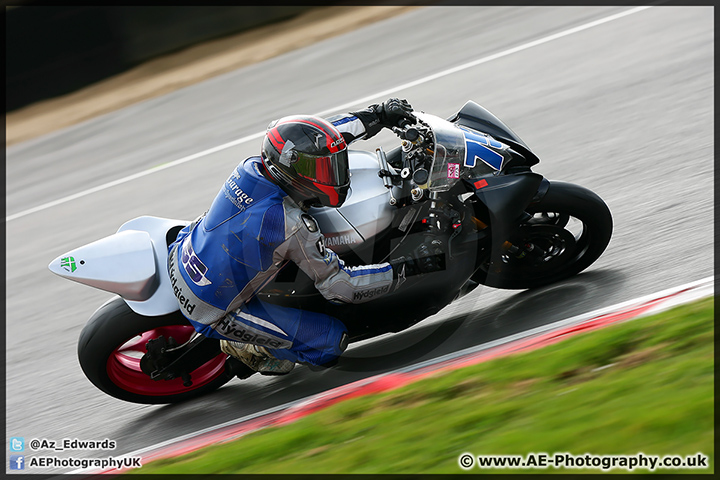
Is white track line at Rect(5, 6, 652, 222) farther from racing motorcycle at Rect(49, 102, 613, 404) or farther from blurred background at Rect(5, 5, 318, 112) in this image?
racing motorcycle at Rect(49, 102, 613, 404)

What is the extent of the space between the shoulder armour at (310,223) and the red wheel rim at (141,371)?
128 cm

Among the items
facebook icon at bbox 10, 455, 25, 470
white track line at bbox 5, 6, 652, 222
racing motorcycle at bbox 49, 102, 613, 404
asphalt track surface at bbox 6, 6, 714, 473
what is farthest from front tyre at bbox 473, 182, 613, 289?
white track line at bbox 5, 6, 652, 222

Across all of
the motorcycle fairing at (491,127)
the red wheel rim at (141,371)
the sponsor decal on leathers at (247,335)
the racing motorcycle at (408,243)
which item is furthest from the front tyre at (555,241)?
the red wheel rim at (141,371)

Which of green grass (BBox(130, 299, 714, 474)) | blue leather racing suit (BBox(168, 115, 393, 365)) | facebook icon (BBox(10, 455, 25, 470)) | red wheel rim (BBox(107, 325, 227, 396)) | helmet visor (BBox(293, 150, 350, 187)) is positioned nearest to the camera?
green grass (BBox(130, 299, 714, 474))

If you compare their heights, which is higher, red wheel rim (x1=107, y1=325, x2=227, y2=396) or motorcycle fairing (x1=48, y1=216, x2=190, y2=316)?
motorcycle fairing (x1=48, y1=216, x2=190, y2=316)

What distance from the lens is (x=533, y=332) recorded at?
4.36 metres

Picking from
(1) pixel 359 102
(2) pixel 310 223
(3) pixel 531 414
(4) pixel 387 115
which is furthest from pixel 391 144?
(3) pixel 531 414

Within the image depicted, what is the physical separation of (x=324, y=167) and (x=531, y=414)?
1.57 m

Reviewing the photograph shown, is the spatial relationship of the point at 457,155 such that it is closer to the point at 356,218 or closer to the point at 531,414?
the point at 356,218

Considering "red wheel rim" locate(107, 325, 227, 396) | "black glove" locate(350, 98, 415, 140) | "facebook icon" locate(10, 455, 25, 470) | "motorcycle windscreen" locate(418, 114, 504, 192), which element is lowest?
"facebook icon" locate(10, 455, 25, 470)

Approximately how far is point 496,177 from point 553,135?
9.40 ft

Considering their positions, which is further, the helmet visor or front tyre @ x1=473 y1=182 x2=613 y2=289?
front tyre @ x1=473 y1=182 x2=613 y2=289

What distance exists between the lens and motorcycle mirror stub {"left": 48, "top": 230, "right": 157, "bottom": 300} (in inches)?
170

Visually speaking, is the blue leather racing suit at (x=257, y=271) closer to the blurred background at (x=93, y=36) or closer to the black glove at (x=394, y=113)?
the black glove at (x=394, y=113)
